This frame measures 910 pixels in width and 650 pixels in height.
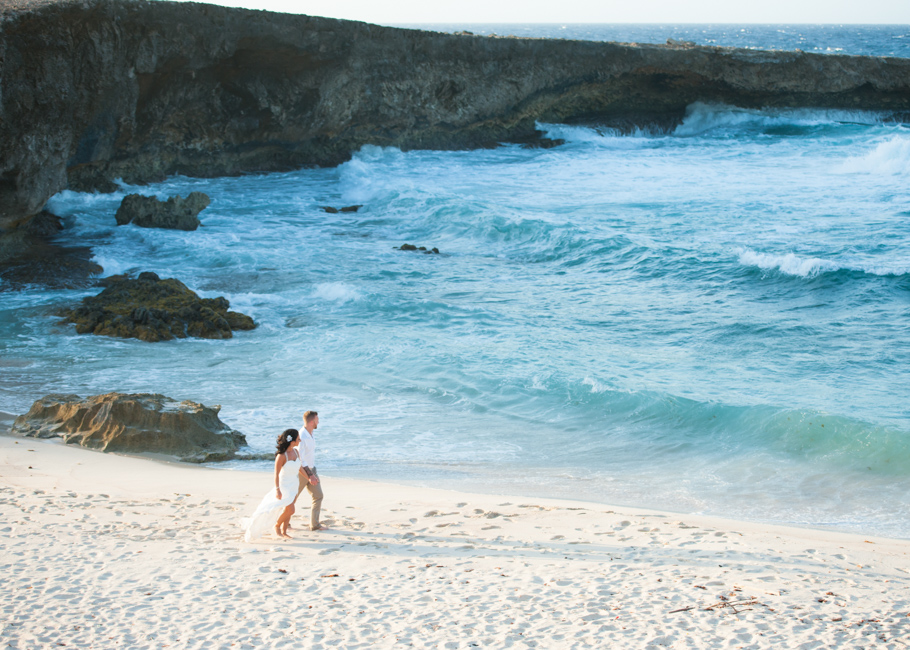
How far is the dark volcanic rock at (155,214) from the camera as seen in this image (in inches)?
723

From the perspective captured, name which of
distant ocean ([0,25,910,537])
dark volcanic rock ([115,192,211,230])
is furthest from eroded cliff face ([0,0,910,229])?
distant ocean ([0,25,910,537])

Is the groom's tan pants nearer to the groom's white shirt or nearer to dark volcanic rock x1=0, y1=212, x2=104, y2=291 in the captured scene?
the groom's white shirt

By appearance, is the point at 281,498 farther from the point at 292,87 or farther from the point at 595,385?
the point at 292,87

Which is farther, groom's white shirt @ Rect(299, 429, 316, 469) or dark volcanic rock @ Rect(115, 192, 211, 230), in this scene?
dark volcanic rock @ Rect(115, 192, 211, 230)

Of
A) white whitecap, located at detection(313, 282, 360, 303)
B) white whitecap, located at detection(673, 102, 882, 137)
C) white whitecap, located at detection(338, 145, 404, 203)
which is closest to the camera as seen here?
white whitecap, located at detection(313, 282, 360, 303)

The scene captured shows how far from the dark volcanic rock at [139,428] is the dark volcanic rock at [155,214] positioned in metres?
11.1

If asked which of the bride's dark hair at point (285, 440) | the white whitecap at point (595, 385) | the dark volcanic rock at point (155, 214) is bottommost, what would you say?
the white whitecap at point (595, 385)

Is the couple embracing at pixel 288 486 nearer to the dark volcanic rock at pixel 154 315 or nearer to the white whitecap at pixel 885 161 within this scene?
the dark volcanic rock at pixel 154 315

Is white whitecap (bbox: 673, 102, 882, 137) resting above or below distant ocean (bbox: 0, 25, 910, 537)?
above

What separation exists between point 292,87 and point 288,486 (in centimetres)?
2168

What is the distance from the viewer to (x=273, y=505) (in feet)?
18.5

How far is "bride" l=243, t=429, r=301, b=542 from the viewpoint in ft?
18.4

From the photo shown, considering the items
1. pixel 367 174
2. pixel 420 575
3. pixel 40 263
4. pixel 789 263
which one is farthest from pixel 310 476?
pixel 367 174

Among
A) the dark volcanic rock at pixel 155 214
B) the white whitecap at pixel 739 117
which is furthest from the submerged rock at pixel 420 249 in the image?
the white whitecap at pixel 739 117
